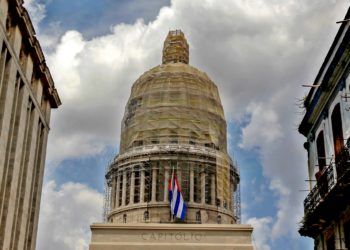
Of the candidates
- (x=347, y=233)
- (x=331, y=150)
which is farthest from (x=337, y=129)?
(x=347, y=233)

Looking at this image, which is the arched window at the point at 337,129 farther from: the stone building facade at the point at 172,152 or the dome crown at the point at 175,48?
the dome crown at the point at 175,48

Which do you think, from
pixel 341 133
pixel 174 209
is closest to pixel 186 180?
pixel 174 209

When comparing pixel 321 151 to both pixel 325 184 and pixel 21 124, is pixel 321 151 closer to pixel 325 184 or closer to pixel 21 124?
pixel 325 184

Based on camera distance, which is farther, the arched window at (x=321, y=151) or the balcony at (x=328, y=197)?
the arched window at (x=321, y=151)

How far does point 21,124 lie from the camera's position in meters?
27.3

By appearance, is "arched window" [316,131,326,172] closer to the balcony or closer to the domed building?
the balcony

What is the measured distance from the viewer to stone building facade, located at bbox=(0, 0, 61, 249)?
24719mm

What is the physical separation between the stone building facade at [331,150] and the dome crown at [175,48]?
57641 mm

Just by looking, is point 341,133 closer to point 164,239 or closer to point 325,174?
point 325,174

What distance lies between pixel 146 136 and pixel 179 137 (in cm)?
411

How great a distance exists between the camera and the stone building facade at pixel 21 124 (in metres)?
24.7

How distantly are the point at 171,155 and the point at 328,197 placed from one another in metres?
50.8

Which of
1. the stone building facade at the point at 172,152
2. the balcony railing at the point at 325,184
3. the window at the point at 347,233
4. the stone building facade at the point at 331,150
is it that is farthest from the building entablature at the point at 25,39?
the stone building facade at the point at 172,152

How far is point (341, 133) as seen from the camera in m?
21.9
